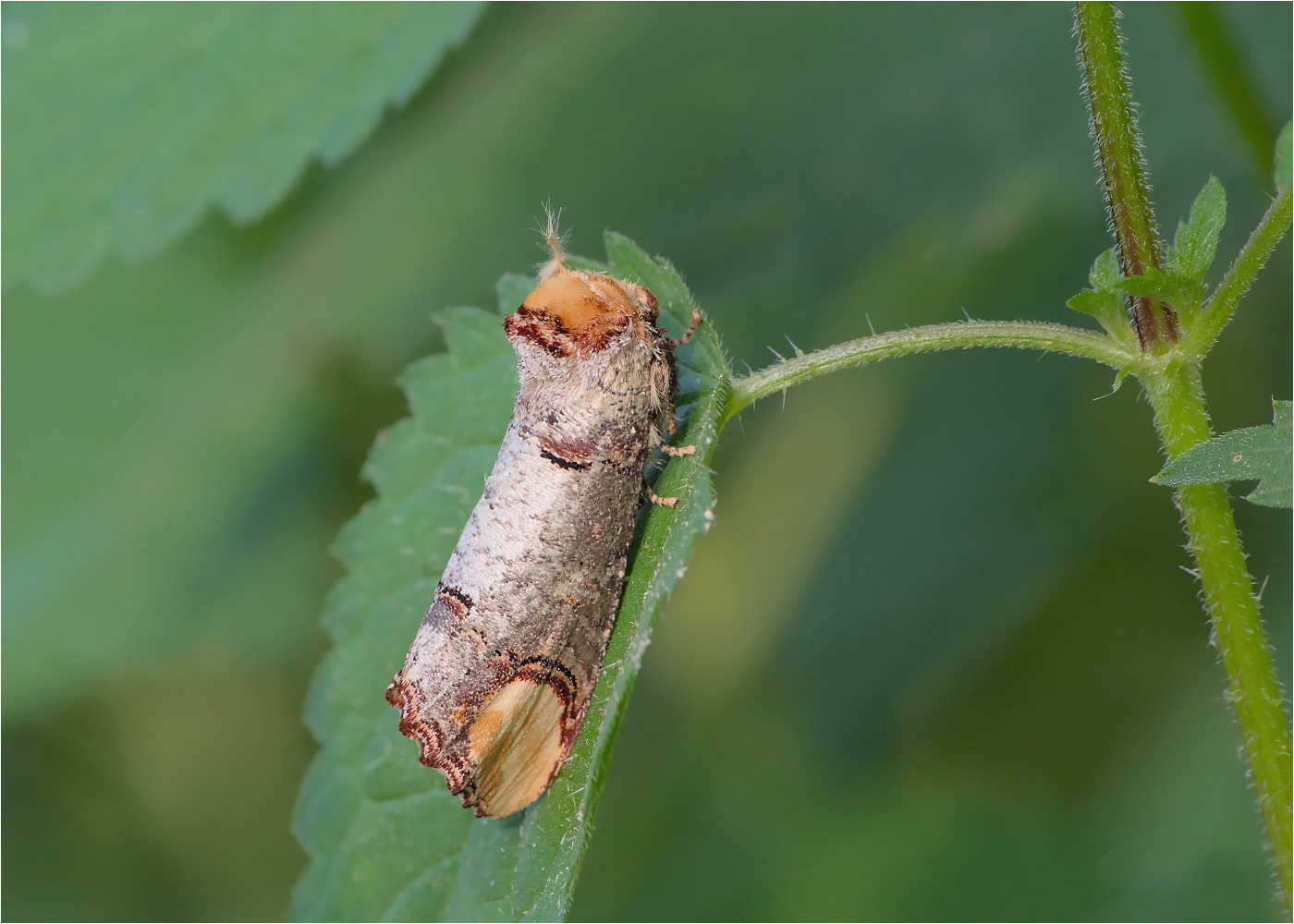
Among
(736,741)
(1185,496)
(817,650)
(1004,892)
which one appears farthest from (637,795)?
(1185,496)

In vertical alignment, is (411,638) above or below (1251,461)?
above

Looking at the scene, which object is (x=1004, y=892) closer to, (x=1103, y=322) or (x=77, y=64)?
(x=1103, y=322)

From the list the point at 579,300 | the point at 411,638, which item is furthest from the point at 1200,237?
the point at 411,638

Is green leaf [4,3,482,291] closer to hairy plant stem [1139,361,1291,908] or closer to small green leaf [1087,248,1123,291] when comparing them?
small green leaf [1087,248,1123,291]

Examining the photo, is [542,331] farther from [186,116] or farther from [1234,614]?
[1234,614]

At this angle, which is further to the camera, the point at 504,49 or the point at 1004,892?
the point at 504,49

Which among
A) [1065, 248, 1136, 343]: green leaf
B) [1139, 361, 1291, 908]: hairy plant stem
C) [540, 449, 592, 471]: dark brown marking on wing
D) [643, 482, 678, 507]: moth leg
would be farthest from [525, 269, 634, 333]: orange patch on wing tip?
[1139, 361, 1291, 908]: hairy plant stem

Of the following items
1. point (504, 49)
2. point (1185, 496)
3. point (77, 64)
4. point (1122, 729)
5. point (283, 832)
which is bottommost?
point (1122, 729)
